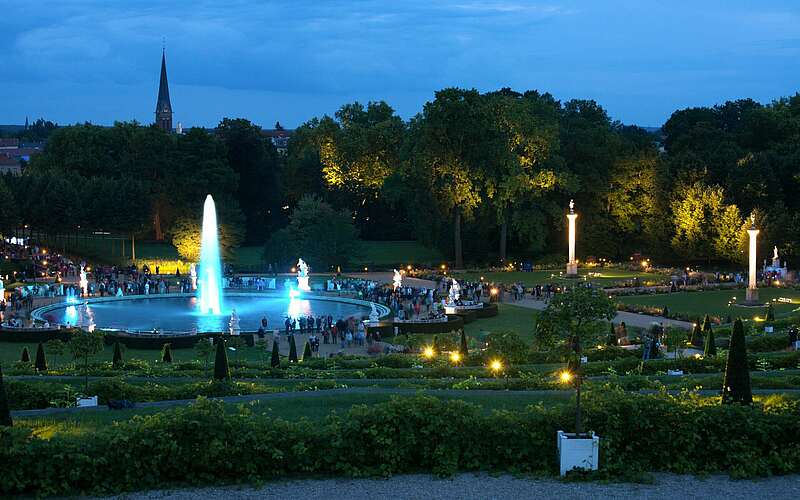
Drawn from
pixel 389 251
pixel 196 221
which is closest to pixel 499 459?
pixel 196 221

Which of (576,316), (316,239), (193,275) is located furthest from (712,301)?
(576,316)

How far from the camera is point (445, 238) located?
8338cm

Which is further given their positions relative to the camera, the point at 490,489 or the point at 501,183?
the point at 501,183

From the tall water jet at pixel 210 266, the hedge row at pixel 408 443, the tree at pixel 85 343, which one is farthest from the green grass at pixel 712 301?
the hedge row at pixel 408 443

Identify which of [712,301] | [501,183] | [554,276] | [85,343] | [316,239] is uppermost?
[501,183]

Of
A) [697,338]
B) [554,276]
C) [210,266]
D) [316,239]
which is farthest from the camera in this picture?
[316,239]

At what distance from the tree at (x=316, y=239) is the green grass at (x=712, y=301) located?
25.1 m

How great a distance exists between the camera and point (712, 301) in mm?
57562

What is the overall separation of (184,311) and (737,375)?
129 feet

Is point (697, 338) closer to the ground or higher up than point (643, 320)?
higher up

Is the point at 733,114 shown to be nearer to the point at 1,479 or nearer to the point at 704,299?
the point at 704,299

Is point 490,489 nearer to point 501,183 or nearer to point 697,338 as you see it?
point 697,338

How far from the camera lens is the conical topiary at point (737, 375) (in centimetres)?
1966

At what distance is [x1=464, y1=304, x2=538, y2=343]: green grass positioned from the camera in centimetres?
4609
